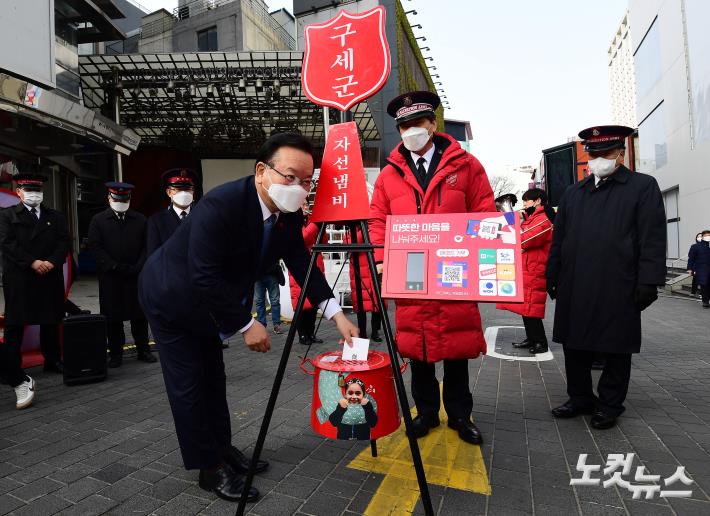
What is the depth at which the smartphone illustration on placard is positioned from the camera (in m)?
2.22

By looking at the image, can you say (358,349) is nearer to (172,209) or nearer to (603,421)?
(603,421)

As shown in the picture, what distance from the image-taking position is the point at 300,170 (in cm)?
218

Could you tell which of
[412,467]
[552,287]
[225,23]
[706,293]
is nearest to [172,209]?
[412,467]

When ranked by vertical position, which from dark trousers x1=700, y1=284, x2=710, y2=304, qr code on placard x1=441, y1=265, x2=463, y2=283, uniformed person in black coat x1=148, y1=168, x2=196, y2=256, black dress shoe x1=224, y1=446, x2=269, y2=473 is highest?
uniformed person in black coat x1=148, y1=168, x2=196, y2=256

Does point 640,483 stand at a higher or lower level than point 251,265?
lower

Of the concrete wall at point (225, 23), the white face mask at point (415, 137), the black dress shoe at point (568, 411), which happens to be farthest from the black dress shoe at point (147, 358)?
the concrete wall at point (225, 23)

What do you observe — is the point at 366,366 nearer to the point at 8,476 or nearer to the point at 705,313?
the point at 8,476

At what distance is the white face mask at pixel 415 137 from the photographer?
116 inches

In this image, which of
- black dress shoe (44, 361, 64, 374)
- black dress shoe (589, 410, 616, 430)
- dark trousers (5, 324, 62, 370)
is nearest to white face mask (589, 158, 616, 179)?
black dress shoe (589, 410, 616, 430)

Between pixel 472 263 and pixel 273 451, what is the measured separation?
1.80 meters

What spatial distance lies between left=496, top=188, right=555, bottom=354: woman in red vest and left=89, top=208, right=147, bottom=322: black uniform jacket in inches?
178

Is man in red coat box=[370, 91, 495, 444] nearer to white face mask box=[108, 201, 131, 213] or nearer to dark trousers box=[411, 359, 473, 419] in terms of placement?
dark trousers box=[411, 359, 473, 419]

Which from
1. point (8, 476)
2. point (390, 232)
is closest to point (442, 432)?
point (390, 232)

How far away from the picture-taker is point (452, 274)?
2172 millimetres
